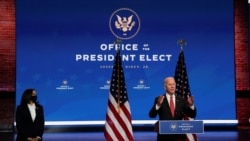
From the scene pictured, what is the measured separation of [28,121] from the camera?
5.02 metres

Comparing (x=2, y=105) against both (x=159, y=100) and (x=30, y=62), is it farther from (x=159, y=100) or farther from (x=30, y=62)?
(x=159, y=100)

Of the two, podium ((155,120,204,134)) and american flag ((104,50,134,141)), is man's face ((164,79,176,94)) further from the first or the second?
american flag ((104,50,134,141))

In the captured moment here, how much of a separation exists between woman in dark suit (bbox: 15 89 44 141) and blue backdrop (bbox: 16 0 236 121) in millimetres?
6553

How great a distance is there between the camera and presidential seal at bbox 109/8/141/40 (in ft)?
38.5

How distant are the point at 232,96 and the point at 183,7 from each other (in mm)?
2527

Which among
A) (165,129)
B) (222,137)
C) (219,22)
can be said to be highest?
(219,22)

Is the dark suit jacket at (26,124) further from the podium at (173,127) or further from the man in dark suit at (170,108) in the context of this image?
the podium at (173,127)

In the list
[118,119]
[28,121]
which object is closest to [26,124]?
[28,121]

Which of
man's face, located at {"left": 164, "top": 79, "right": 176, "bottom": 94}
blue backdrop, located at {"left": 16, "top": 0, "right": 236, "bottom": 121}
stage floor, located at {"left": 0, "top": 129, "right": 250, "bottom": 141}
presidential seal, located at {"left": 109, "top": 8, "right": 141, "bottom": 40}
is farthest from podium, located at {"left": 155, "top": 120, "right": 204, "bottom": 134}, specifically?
presidential seal, located at {"left": 109, "top": 8, "right": 141, "bottom": 40}

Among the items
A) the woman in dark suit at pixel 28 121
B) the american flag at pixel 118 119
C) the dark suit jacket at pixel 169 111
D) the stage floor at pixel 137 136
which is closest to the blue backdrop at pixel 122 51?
the stage floor at pixel 137 136

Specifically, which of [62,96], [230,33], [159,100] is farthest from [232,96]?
[159,100]

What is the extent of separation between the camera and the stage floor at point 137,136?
32.3 feet

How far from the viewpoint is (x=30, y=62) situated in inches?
454

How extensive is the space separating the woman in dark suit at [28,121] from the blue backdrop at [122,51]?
21.5 ft
